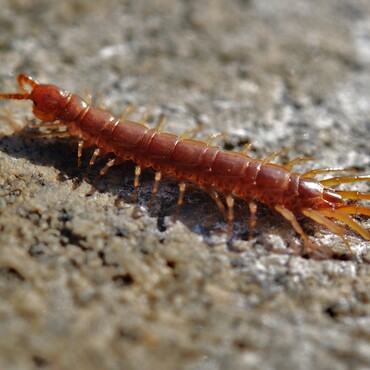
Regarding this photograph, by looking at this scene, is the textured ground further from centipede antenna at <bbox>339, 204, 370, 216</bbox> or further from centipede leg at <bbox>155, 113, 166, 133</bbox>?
centipede antenna at <bbox>339, 204, 370, 216</bbox>

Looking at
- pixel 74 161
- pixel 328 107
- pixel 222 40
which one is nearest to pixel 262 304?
pixel 74 161

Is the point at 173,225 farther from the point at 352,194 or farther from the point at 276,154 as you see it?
the point at 352,194

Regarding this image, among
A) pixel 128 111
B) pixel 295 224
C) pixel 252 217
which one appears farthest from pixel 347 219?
pixel 128 111

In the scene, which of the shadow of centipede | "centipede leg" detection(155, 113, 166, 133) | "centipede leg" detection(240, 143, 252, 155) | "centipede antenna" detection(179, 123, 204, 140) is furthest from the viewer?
"centipede leg" detection(155, 113, 166, 133)

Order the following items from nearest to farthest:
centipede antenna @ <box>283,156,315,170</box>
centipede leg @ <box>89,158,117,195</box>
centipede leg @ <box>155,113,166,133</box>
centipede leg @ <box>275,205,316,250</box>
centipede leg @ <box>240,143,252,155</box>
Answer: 1. centipede leg @ <box>275,205,316,250</box>
2. centipede leg @ <box>89,158,117,195</box>
3. centipede antenna @ <box>283,156,315,170</box>
4. centipede leg @ <box>240,143,252,155</box>
5. centipede leg @ <box>155,113,166,133</box>

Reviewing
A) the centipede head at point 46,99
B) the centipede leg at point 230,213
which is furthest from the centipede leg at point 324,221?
the centipede head at point 46,99

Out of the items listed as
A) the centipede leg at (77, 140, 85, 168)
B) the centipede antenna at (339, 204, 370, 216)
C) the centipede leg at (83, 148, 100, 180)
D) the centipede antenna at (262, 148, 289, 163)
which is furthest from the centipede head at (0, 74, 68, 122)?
the centipede antenna at (339, 204, 370, 216)

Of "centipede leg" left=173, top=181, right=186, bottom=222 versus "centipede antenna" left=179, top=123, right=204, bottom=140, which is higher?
"centipede antenna" left=179, top=123, right=204, bottom=140
